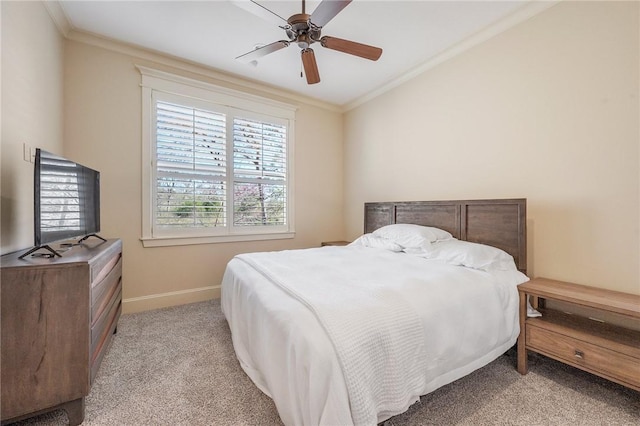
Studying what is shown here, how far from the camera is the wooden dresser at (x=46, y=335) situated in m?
1.24

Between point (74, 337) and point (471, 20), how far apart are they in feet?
12.2

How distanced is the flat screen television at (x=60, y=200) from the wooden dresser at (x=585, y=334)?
2.98 meters

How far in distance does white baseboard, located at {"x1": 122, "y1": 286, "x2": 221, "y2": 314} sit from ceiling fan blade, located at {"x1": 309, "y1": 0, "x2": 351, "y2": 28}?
10.0 ft

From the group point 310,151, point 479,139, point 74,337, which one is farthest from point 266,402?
point 310,151

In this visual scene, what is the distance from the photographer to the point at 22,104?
1.82 m

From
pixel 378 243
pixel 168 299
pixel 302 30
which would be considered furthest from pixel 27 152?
pixel 378 243

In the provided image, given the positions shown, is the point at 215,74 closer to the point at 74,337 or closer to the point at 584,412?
the point at 74,337

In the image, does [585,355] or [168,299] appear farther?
[168,299]

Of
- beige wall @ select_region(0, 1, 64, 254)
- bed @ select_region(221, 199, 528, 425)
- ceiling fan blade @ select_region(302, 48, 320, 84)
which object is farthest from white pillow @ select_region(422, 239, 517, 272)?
beige wall @ select_region(0, 1, 64, 254)

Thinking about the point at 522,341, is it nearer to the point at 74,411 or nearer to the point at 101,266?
the point at 74,411

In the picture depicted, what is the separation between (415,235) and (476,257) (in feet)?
1.98

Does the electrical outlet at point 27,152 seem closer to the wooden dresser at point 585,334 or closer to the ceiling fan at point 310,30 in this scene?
the ceiling fan at point 310,30

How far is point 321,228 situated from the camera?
435cm

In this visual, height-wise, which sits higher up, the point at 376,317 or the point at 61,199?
the point at 61,199
